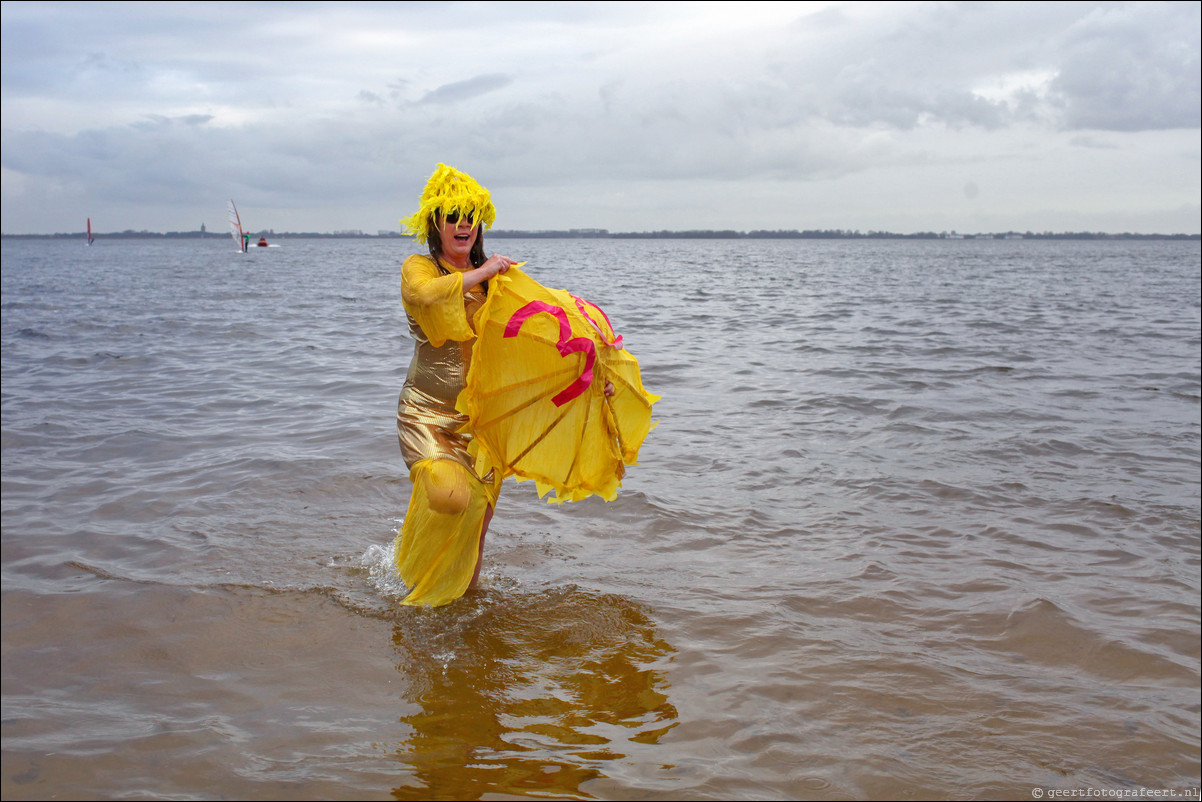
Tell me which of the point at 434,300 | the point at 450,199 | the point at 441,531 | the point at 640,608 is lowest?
the point at 640,608

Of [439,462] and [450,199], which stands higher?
[450,199]

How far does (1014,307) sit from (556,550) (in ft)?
81.8

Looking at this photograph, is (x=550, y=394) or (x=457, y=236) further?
(x=550, y=394)

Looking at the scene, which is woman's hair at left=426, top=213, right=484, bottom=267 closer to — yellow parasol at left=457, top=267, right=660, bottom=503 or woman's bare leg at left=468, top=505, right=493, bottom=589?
yellow parasol at left=457, top=267, right=660, bottom=503

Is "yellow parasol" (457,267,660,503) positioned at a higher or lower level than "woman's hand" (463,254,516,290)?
lower

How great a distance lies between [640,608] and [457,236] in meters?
2.56

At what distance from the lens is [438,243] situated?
4.77 metres

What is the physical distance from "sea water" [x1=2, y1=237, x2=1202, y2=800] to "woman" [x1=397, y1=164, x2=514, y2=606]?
0.42 m

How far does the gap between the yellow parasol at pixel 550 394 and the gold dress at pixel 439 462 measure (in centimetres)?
15

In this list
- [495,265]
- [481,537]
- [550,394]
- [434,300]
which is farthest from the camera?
[481,537]

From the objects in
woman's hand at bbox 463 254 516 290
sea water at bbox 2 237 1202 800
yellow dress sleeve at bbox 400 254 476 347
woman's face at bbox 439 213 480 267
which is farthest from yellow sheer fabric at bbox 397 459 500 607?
woman's face at bbox 439 213 480 267

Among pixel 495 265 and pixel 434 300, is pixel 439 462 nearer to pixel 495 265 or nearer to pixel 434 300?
pixel 434 300

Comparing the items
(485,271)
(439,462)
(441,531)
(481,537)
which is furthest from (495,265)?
(481,537)

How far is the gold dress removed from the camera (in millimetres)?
4652
